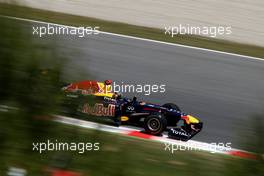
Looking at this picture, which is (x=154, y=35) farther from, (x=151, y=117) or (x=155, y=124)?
(x=155, y=124)

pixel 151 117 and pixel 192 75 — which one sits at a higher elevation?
pixel 192 75

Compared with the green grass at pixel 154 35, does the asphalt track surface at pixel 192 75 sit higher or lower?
lower

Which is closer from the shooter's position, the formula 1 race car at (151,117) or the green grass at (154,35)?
the formula 1 race car at (151,117)

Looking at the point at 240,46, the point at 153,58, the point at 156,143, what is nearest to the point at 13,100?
the point at 156,143

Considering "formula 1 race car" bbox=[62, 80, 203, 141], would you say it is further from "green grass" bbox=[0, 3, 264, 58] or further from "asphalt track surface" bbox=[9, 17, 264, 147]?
"green grass" bbox=[0, 3, 264, 58]

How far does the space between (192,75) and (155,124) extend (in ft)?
11.1

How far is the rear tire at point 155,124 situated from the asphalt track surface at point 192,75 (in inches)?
22.6

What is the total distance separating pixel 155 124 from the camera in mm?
8281

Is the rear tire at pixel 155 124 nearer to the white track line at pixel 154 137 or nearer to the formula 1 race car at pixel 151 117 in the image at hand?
the formula 1 race car at pixel 151 117

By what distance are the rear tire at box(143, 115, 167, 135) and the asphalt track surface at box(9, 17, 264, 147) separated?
0.58 m

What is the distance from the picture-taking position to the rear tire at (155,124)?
8.22 m

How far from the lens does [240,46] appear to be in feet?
45.0

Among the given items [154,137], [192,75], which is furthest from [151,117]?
[192,75]

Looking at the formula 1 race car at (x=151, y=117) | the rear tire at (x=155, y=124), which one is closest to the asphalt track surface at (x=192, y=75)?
the formula 1 race car at (x=151, y=117)
